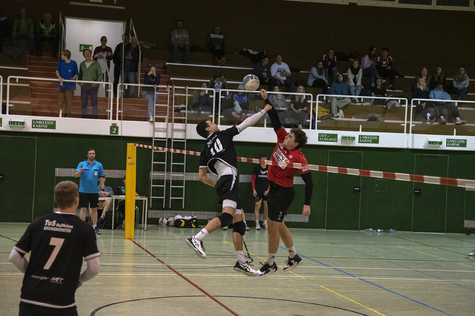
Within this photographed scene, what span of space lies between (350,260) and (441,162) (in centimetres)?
965

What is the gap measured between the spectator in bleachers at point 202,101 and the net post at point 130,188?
451cm

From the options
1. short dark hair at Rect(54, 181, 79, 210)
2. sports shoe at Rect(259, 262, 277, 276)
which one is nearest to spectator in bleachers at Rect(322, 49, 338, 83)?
sports shoe at Rect(259, 262, 277, 276)

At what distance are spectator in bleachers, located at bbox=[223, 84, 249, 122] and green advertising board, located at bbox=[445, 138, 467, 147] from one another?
25.3ft

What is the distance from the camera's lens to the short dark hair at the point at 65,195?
415 cm

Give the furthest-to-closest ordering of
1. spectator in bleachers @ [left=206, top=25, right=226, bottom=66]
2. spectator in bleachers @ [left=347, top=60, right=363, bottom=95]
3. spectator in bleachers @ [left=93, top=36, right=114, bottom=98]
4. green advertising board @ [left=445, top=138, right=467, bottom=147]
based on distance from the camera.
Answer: spectator in bleachers @ [left=206, top=25, right=226, bottom=66]
spectator in bleachers @ [left=347, top=60, right=363, bottom=95]
green advertising board @ [left=445, top=138, right=467, bottom=147]
spectator in bleachers @ [left=93, top=36, right=114, bottom=98]

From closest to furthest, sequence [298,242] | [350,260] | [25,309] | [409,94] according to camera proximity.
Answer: [25,309] < [350,260] < [298,242] < [409,94]

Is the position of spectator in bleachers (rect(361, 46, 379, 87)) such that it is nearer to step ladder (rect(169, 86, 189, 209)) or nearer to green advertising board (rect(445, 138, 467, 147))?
green advertising board (rect(445, 138, 467, 147))

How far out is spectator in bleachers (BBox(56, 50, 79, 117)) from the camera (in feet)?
60.2

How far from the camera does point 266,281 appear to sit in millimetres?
9906

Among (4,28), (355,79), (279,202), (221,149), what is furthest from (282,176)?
(4,28)

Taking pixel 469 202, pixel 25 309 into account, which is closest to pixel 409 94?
pixel 469 202

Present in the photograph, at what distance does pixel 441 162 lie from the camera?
20.9m

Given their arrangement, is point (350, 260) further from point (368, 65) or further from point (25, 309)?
point (368, 65)

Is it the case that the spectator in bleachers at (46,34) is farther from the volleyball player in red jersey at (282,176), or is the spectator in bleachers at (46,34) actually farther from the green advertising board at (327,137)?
the volleyball player in red jersey at (282,176)
